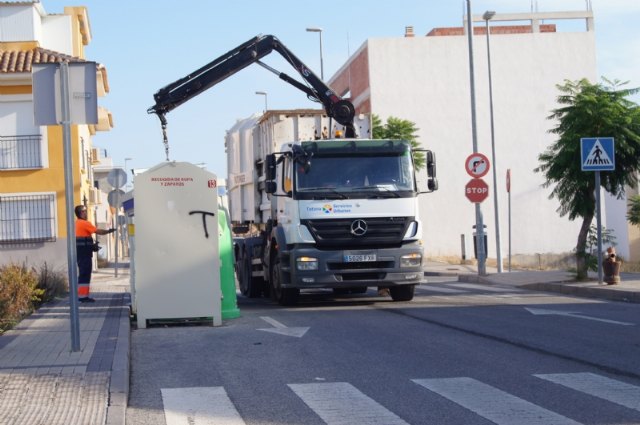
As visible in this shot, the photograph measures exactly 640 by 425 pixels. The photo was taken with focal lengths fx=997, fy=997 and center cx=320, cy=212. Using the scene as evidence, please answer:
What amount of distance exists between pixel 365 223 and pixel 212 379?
25.6 ft

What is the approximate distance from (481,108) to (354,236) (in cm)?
3745

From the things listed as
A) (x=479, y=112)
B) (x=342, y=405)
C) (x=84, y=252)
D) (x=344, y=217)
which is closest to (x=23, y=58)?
(x=84, y=252)

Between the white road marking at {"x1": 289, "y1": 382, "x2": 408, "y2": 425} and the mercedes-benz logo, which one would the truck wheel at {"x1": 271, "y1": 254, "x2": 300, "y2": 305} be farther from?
the white road marking at {"x1": 289, "y1": 382, "x2": 408, "y2": 425}

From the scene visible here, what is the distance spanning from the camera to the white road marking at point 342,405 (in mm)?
7418

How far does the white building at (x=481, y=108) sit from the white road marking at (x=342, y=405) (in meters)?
43.8

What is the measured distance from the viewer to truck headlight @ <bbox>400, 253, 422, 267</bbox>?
1731cm

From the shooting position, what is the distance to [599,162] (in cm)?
2008

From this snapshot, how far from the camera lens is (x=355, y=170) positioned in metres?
17.3

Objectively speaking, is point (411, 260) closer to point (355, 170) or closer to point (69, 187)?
point (355, 170)

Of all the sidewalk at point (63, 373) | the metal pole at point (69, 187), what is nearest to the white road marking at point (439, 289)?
the sidewalk at point (63, 373)

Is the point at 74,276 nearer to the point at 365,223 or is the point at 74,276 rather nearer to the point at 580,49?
the point at 365,223

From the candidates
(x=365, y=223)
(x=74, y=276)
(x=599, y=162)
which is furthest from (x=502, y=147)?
(x=74, y=276)

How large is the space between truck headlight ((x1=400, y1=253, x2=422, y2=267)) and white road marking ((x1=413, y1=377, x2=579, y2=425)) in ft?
26.5

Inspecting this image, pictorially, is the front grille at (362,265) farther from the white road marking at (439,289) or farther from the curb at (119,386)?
the curb at (119,386)
